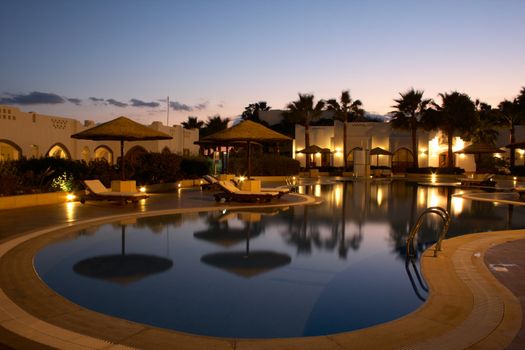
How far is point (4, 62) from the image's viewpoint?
95.1 feet

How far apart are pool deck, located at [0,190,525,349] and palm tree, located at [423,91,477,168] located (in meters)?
32.1

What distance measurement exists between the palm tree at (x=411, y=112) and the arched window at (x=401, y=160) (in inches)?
219

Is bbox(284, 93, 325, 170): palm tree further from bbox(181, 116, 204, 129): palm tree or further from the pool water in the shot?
the pool water

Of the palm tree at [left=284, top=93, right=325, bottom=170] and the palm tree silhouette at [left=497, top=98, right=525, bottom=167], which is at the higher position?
the palm tree at [left=284, top=93, right=325, bottom=170]

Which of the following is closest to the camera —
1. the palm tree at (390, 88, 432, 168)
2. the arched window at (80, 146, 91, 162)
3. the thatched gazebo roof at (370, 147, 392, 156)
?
the arched window at (80, 146, 91, 162)

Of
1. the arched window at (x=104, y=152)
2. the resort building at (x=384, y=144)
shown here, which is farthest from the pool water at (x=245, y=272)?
the resort building at (x=384, y=144)

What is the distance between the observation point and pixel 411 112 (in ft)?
128

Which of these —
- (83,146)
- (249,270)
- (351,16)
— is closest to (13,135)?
(83,146)

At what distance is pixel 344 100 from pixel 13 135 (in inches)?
1163

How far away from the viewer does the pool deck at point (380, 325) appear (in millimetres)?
3445

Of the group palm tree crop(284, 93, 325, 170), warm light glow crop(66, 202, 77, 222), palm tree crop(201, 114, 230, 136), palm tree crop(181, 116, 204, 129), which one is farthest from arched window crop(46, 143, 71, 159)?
palm tree crop(181, 116, 204, 129)

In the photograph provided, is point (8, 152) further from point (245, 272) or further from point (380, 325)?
point (380, 325)

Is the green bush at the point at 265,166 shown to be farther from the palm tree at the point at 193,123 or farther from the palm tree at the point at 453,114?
the palm tree at the point at 193,123

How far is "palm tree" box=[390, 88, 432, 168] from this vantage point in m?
38.5
